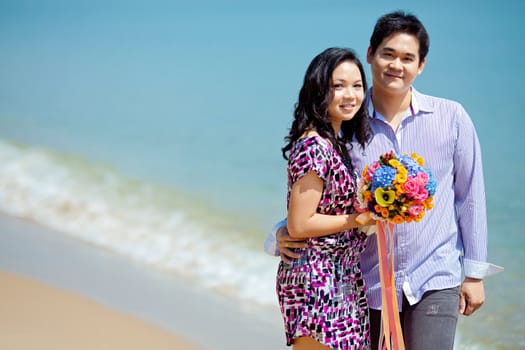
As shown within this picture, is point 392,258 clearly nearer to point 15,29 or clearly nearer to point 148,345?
point 148,345

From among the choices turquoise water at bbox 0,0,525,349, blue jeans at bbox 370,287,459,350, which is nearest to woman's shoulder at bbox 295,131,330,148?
blue jeans at bbox 370,287,459,350

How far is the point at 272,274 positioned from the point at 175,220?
1.73 m

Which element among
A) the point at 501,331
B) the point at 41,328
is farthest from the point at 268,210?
the point at 41,328

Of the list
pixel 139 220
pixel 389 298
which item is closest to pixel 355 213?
pixel 389 298

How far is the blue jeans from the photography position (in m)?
3.37

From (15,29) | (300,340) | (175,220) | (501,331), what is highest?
(15,29)

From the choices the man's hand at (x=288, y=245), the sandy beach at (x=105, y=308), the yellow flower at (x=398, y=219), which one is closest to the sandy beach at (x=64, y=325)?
the sandy beach at (x=105, y=308)

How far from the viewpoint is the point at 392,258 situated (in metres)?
3.28

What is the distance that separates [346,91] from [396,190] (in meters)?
0.44

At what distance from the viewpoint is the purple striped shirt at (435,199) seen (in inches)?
134

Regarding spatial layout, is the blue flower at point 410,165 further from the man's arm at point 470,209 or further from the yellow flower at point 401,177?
the man's arm at point 470,209

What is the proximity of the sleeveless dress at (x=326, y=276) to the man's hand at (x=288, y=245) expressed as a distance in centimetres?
2

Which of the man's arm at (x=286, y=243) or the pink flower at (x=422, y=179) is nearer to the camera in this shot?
the pink flower at (x=422, y=179)

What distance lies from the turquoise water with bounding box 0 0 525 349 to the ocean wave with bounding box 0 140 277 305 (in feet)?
0.08
